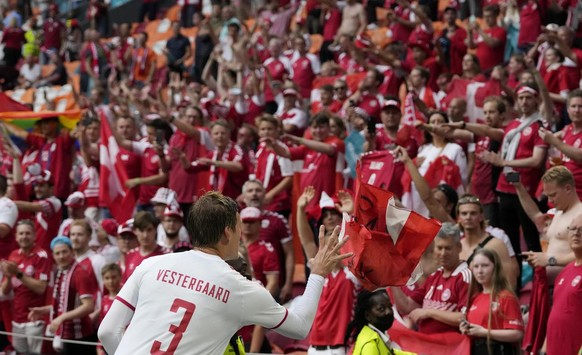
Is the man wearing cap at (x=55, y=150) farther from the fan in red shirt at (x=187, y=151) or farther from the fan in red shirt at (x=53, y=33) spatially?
the fan in red shirt at (x=53, y=33)

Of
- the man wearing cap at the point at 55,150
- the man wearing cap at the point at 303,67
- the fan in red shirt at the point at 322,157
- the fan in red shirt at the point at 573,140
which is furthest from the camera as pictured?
the man wearing cap at the point at 303,67

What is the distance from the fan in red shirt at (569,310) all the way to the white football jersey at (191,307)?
3.05 meters

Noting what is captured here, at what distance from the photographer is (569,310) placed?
7348 mm

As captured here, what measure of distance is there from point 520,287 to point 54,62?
14.6 m

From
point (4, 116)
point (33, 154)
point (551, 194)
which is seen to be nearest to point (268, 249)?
point (551, 194)

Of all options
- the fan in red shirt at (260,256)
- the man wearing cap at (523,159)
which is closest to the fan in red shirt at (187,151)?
the fan in red shirt at (260,256)

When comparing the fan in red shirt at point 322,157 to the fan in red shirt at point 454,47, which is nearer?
the fan in red shirt at point 322,157

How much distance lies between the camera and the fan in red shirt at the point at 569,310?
287 inches

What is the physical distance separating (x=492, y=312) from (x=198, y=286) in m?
3.46

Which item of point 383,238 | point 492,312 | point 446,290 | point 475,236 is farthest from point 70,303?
point 383,238

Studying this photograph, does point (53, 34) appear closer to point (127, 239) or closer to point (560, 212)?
point (127, 239)

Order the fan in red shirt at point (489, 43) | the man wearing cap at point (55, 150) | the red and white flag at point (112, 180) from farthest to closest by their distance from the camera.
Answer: the fan in red shirt at point (489, 43) → the man wearing cap at point (55, 150) → the red and white flag at point (112, 180)

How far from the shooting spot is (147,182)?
12.3m

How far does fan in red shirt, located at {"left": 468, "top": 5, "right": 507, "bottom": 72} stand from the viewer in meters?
14.8
